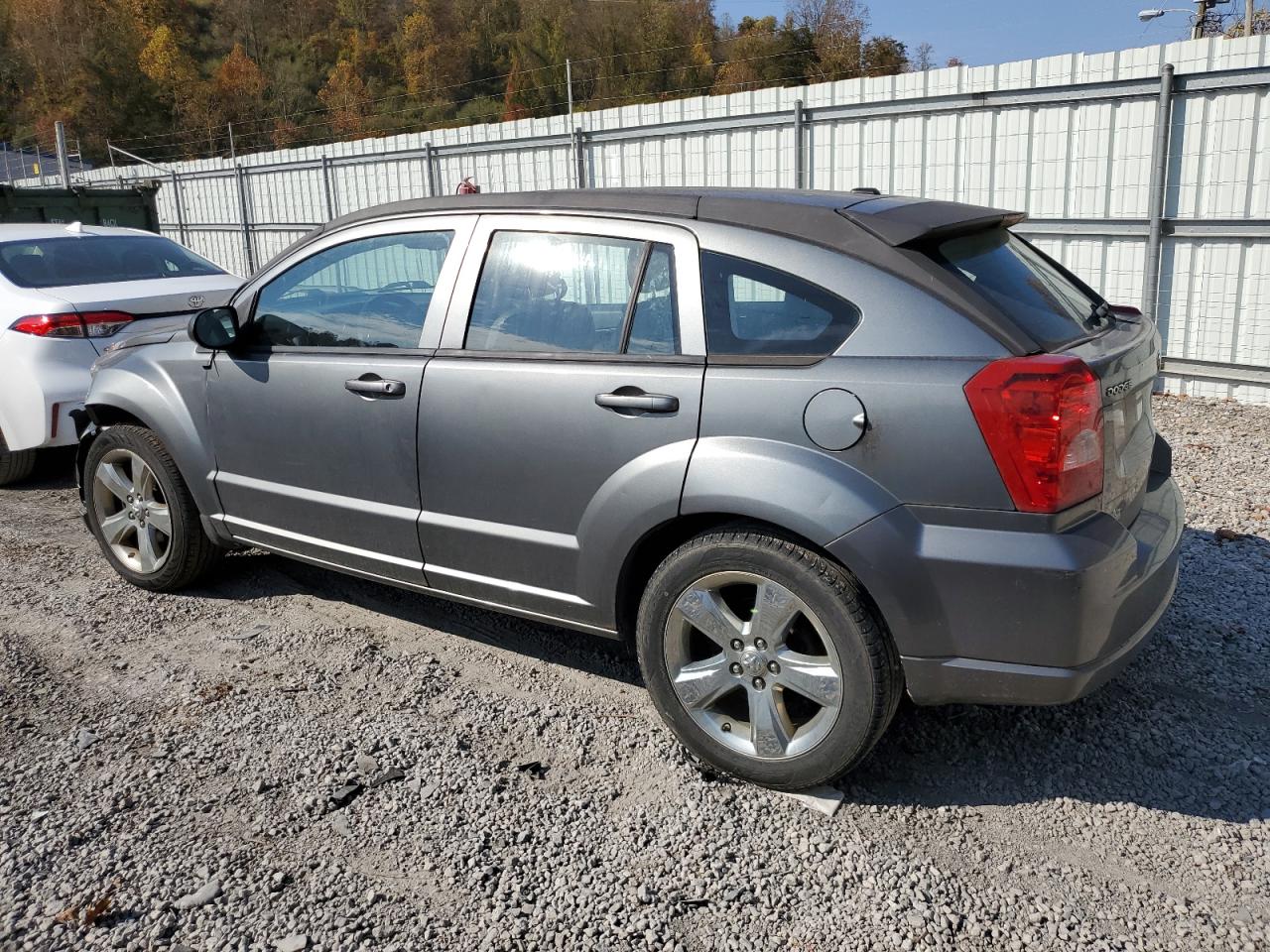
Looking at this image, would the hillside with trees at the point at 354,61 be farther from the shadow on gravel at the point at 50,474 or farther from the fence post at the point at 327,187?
the shadow on gravel at the point at 50,474

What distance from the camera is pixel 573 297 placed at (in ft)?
11.1

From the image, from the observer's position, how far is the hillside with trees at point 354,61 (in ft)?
164

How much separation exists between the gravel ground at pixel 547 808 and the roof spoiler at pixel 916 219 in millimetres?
1608

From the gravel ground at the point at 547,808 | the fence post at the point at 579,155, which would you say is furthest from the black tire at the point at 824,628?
the fence post at the point at 579,155

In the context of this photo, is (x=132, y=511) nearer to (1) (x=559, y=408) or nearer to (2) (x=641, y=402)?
(1) (x=559, y=408)

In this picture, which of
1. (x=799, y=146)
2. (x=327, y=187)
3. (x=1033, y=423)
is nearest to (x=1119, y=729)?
(x=1033, y=423)

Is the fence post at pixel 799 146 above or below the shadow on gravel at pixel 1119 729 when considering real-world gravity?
above

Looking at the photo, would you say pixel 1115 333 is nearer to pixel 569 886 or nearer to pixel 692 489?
pixel 692 489

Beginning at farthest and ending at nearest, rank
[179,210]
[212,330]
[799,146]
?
[179,210] < [799,146] < [212,330]

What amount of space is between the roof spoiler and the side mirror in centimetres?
249

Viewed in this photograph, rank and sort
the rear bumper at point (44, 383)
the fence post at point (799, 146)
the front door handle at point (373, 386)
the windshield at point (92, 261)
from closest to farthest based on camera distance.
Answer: the front door handle at point (373, 386)
the rear bumper at point (44, 383)
the windshield at point (92, 261)
the fence post at point (799, 146)

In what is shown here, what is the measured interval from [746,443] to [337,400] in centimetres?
169

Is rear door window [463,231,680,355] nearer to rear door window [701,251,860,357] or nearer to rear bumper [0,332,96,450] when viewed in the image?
rear door window [701,251,860,357]

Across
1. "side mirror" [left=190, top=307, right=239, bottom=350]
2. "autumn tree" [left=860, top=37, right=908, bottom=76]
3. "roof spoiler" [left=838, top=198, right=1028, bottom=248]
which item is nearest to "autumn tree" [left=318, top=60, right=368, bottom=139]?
"autumn tree" [left=860, top=37, right=908, bottom=76]
